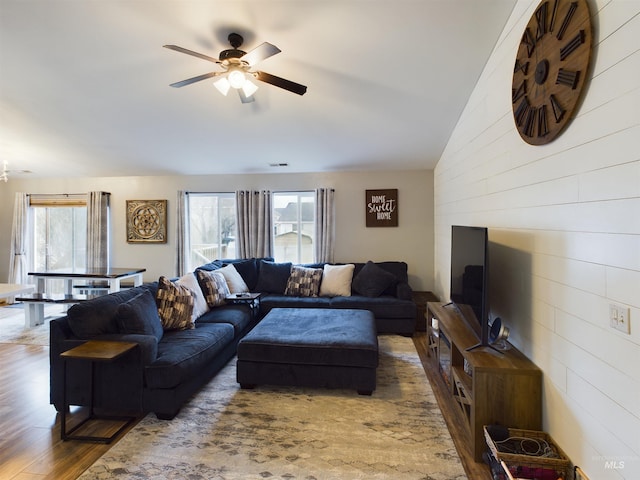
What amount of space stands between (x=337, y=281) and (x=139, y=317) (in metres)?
2.79

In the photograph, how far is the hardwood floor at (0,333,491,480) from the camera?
6.10 feet

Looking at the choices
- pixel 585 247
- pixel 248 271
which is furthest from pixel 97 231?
pixel 585 247

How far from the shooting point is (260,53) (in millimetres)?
2156

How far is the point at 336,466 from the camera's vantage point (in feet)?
6.17

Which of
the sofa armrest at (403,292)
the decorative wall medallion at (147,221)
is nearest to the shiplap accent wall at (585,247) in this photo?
the sofa armrest at (403,292)

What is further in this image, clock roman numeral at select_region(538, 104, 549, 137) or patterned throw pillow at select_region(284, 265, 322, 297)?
patterned throw pillow at select_region(284, 265, 322, 297)

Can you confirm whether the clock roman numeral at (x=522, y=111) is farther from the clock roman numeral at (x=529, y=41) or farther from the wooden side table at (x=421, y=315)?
the wooden side table at (x=421, y=315)

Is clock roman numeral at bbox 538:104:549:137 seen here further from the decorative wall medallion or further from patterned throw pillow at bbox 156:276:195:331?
the decorative wall medallion

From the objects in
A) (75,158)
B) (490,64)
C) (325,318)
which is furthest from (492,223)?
(75,158)

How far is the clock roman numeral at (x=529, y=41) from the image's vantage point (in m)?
1.97

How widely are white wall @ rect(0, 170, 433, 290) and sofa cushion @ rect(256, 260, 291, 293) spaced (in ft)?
3.26

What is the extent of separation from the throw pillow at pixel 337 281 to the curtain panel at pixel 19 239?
560 cm

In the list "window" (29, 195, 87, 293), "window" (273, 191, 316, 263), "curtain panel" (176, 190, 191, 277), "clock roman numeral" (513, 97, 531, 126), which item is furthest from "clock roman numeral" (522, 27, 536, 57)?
"window" (29, 195, 87, 293)

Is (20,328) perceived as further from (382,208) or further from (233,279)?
(382,208)
